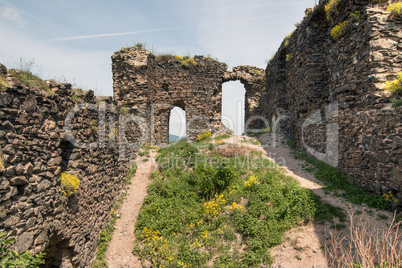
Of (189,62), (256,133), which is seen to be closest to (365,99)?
(256,133)

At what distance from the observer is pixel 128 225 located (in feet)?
25.9

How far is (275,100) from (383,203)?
9011 mm

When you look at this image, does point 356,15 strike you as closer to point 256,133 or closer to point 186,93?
point 256,133

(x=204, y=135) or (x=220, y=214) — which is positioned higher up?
(x=204, y=135)

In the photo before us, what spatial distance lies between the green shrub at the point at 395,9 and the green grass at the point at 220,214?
5.29m

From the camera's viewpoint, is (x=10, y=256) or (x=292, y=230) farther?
(x=292, y=230)

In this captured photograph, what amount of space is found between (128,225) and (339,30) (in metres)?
8.82

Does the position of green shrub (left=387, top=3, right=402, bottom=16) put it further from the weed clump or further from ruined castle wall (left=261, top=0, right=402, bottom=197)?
the weed clump

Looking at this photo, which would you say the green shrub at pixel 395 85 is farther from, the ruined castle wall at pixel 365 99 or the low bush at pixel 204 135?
the low bush at pixel 204 135

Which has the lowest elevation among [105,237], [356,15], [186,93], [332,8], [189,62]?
[105,237]

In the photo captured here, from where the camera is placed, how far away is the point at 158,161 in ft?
35.8

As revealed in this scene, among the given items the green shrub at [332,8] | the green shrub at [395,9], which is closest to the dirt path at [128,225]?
the green shrub at [332,8]

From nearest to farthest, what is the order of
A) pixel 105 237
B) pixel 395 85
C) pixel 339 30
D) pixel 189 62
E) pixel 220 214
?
1. pixel 395 85
2. pixel 105 237
3. pixel 220 214
4. pixel 339 30
5. pixel 189 62

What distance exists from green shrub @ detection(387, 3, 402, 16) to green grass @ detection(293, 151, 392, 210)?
4.68m
